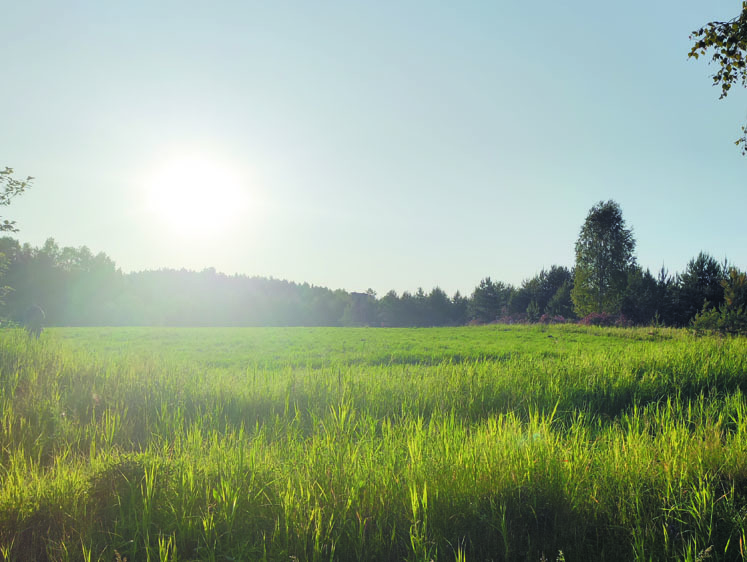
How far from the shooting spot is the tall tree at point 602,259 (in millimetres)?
43312

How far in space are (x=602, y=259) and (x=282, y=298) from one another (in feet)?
195

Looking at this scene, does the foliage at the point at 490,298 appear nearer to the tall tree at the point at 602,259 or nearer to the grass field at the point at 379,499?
the tall tree at the point at 602,259

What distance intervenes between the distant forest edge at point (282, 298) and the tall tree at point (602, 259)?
1190mm

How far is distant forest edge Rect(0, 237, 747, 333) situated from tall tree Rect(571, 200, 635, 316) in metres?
1.19

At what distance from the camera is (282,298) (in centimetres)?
8350

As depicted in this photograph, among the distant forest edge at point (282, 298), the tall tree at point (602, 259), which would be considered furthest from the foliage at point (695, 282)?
the tall tree at point (602, 259)

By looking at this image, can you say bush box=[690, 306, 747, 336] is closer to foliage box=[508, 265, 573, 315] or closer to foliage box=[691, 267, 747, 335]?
foliage box=[691, 267, 747, 335]

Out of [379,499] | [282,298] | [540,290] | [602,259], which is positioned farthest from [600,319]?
[282,298]

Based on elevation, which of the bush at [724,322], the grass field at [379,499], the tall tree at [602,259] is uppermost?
the tall tree at [602,259]

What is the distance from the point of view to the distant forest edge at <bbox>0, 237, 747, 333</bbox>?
46594 mm

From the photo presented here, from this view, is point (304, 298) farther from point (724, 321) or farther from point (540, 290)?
point (724, 321)

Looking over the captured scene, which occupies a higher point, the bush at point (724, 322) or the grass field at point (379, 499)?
the bush at point (724, 322)

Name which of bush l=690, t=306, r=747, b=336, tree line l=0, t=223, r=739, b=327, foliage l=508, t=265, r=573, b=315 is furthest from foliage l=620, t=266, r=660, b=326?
bush l=690, t=306, r=747, b=336

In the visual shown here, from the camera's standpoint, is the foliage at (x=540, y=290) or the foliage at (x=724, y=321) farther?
the foliage at (x=540, y=290)
